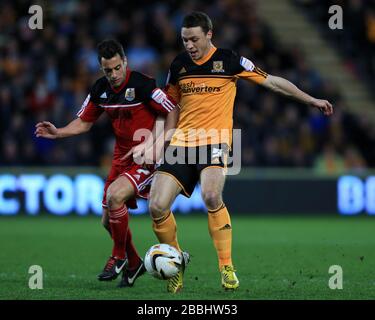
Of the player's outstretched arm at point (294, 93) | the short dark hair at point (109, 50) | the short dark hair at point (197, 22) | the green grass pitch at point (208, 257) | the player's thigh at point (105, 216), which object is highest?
the short dark hair at point (197, 22)

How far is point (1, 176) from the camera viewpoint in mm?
16547

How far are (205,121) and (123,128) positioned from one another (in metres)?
0.86

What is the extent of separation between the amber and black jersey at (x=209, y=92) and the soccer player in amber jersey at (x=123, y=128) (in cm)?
23

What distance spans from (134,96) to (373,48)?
12.4 m

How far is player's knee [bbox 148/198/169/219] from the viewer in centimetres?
800

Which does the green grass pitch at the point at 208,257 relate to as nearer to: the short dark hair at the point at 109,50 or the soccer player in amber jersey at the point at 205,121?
the soccer player in amber jersey at the point at 205,121

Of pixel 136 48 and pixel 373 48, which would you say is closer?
pixel 136 48

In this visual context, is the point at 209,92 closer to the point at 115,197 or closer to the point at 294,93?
the point at 294,93

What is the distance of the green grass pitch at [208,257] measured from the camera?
7945 millimetres

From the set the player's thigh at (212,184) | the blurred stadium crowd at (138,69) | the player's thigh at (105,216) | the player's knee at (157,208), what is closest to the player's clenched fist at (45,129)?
the player's thigh at (105,216)

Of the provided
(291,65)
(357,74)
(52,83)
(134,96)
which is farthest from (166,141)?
(357,74)

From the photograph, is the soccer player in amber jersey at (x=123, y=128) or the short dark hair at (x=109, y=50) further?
the soccer player in amber jersey at (x=123, y=128)

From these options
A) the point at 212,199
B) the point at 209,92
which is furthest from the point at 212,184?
the point at 209,92

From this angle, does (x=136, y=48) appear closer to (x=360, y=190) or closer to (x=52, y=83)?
(x=52, y=83)
